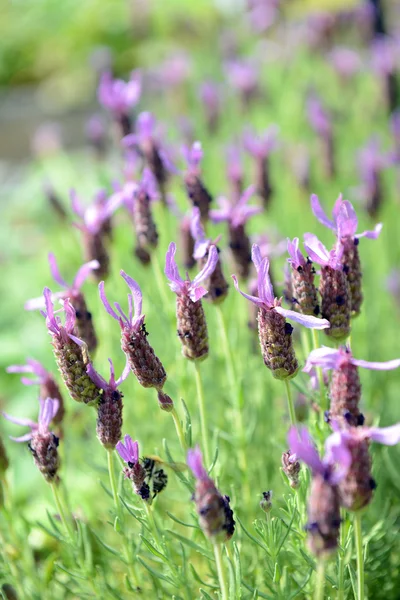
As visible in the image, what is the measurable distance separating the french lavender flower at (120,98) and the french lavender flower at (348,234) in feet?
3.17

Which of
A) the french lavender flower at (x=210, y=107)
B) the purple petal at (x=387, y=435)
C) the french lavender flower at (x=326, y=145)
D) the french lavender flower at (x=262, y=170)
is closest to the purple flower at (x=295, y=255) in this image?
the purple petal at (x=387, y=435)

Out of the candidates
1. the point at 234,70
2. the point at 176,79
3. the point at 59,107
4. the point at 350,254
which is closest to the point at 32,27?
the point at 59,107

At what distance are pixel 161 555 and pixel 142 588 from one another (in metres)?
0.23

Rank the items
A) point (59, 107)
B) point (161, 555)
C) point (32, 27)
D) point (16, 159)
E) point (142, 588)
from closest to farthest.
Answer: point (161, 555) < point (142, 588) < point (16, 159) < point (59, 107) < point (32, 27)

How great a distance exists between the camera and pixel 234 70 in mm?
3451

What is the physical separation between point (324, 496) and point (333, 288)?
39 centimetres

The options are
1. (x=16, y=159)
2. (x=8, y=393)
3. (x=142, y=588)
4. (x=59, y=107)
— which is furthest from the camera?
(x=59, y=107)

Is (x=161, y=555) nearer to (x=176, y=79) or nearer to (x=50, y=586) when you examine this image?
(x=50, y=586)

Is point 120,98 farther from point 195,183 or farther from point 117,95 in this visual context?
point 195,183

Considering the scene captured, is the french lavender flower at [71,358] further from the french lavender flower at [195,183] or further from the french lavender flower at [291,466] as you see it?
the french lavender flower at [195,183]

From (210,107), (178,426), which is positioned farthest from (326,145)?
(178,426)

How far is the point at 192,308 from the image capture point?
1.17 m

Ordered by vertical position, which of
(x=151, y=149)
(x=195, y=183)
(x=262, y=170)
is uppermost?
(x=262, y=170)

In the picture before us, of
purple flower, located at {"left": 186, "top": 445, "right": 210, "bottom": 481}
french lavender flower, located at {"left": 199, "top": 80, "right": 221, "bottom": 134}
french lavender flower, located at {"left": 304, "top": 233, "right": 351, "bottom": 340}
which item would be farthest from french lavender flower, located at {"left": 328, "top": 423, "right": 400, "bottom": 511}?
french lavender flower, located at {"left": 199, "top": 80, "right": 221, "bottom": 134}
